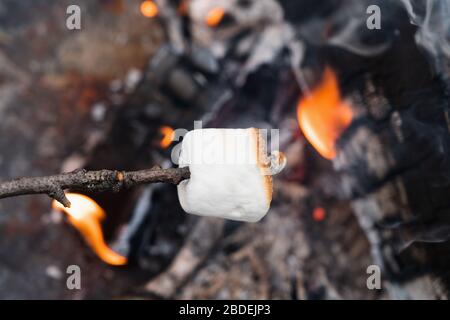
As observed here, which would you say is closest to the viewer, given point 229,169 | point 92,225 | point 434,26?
point 229,169

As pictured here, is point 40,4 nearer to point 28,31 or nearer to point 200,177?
point 28,31

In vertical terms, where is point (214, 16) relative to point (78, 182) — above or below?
above

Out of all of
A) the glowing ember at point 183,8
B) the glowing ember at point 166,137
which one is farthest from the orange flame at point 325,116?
the glowing ember at point 183,8

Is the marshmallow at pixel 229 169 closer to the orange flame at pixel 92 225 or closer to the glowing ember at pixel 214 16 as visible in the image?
the orange flame at pixel 92 225

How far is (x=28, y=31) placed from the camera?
3.94 metres

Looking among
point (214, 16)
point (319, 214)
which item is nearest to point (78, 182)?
point (319, 214)

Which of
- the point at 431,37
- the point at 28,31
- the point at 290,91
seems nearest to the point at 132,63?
the point at 28,31

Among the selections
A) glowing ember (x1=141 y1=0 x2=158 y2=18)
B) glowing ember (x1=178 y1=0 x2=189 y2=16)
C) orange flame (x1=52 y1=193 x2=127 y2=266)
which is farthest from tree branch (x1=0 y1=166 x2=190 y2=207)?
glowing ember (x1=141 y1=0 x2=158 y2=18)

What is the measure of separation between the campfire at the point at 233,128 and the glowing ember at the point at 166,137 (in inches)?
0.7

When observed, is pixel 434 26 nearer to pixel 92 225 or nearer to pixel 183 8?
pixel 183 8

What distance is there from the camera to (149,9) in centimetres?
402

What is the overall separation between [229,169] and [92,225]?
5.43 feet

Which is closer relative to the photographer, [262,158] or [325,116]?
[262,158]

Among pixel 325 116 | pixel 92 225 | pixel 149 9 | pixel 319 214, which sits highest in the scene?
pixel 149 9
